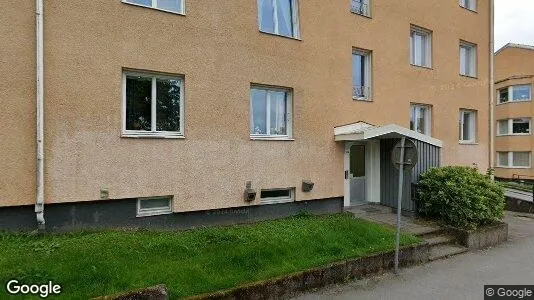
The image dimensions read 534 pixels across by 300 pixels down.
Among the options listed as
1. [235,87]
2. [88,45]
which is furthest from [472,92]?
[88,45]

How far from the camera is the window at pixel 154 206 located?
748 cm

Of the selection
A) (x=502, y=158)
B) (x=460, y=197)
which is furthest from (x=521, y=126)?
(x=460, y=197)

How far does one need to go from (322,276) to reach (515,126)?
29.5m

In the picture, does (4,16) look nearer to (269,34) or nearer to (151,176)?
(151,176)

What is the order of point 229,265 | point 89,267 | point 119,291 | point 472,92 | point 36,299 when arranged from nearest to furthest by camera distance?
point 36,299 < point 119,291 < point 89,267 < point 229,265 < point 472,92

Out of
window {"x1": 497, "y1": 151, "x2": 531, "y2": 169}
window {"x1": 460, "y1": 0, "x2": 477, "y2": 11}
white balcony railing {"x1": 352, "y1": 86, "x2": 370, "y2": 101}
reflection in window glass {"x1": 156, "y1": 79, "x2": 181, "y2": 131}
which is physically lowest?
window {"x1": 497, "y1": 151, "x2": 531, "y2": 169}

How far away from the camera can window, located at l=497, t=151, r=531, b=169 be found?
28544 mm

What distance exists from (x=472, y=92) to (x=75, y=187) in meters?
14.5

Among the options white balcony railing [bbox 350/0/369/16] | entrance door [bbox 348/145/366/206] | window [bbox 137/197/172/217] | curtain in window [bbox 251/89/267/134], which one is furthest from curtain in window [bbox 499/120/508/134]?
window [bbox 137/197/172/217]

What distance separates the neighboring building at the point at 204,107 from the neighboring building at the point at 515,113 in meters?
20.9

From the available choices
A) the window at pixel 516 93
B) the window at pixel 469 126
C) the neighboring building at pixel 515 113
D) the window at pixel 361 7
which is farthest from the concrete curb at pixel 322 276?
the window at pixel 516 93

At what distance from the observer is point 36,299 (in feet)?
14.1

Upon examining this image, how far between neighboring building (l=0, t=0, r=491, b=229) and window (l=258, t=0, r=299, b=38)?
0.12 feet

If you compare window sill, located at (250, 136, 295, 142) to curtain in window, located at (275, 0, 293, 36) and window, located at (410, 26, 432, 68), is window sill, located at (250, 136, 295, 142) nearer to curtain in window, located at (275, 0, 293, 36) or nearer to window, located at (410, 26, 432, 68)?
curtain in window, located at (275, 0, 293, 36)
